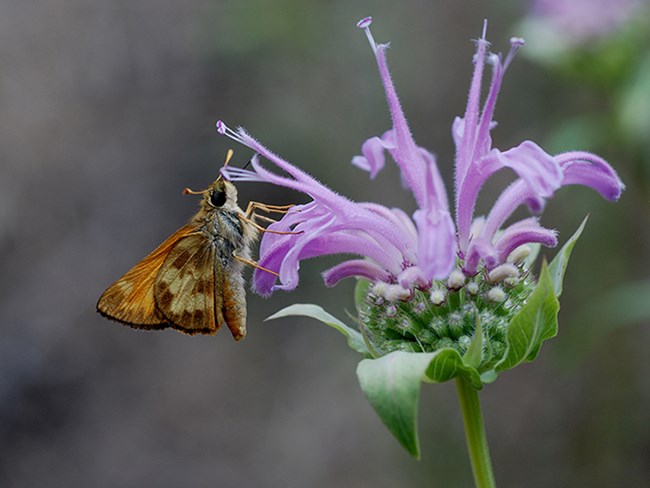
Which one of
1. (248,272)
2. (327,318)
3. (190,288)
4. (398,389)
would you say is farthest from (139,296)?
(248,272)

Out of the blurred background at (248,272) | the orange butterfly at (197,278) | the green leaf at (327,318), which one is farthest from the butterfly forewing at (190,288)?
the blurred background at (248,272)

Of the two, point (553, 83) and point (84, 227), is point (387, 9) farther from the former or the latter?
point (84, 227)

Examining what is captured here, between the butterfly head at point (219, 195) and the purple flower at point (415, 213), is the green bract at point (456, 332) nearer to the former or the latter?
the purple flower at point (415, 213)

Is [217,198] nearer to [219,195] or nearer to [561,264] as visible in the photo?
[219,195]

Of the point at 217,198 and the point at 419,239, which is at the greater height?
the point at 217,198

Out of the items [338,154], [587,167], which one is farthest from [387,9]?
[587,167]

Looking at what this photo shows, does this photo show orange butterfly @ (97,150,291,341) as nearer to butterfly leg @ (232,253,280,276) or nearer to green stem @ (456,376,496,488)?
butterfly leg @ (232,253,280,276)
